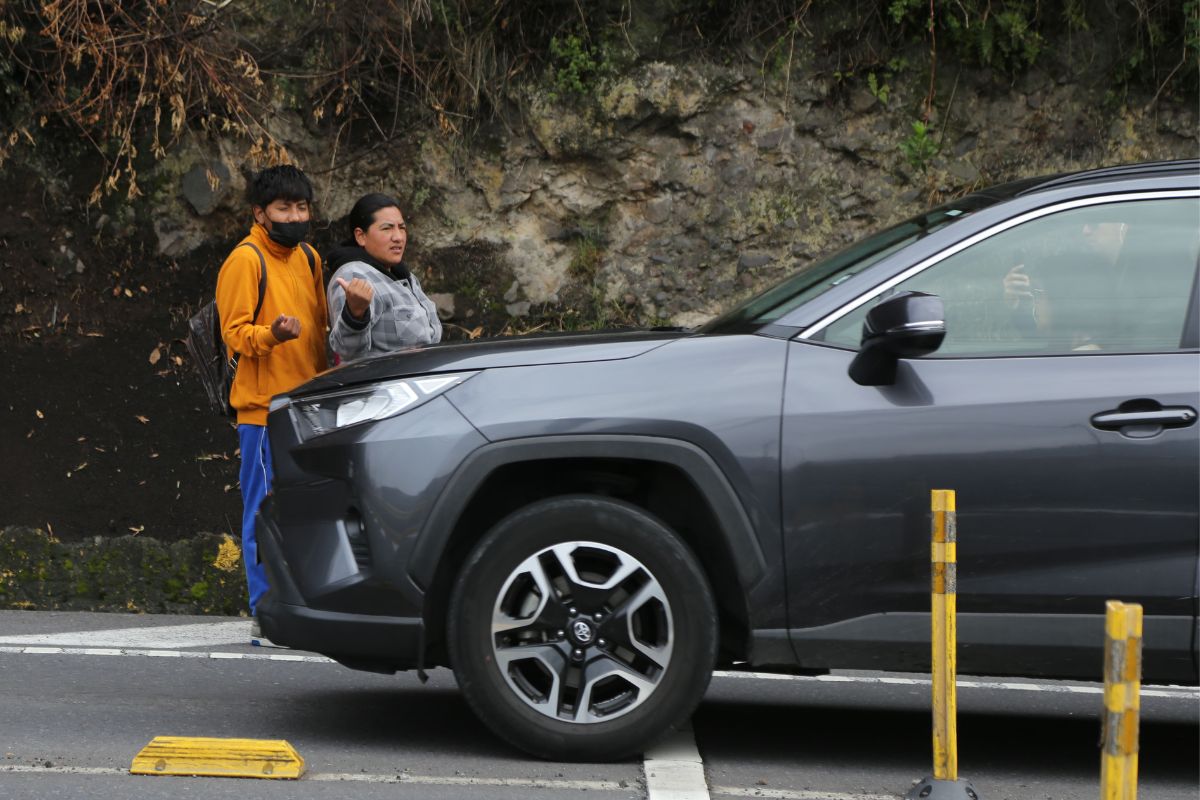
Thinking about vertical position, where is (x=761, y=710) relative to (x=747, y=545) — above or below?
below

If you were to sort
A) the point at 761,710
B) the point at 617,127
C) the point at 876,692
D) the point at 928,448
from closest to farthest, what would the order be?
the point at 928,448 → the point at 761,710 → the point at 876,692 → the point at 617,127

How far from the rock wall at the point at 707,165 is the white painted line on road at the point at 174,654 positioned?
5.19 metres

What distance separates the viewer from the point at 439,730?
523 centimetres

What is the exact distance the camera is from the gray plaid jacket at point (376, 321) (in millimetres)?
6070

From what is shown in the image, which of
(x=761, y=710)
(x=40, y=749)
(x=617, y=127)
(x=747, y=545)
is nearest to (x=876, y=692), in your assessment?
(x=761, y=710)

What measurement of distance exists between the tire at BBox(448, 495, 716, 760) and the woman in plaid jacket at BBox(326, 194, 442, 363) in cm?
177

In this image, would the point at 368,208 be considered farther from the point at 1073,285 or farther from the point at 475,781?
the point at 1073,285

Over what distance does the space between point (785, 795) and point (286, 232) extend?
3290 millimetres

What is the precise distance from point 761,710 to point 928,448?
1867 millimetres

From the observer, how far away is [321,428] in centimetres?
478

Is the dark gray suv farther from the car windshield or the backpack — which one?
the backpack

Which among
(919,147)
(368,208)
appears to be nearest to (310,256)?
(368,208)

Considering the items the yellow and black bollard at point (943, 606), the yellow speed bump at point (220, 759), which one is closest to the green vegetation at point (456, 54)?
the yellow speed bump at point (220, 759)

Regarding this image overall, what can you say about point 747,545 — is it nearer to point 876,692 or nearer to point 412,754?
point 412,754
